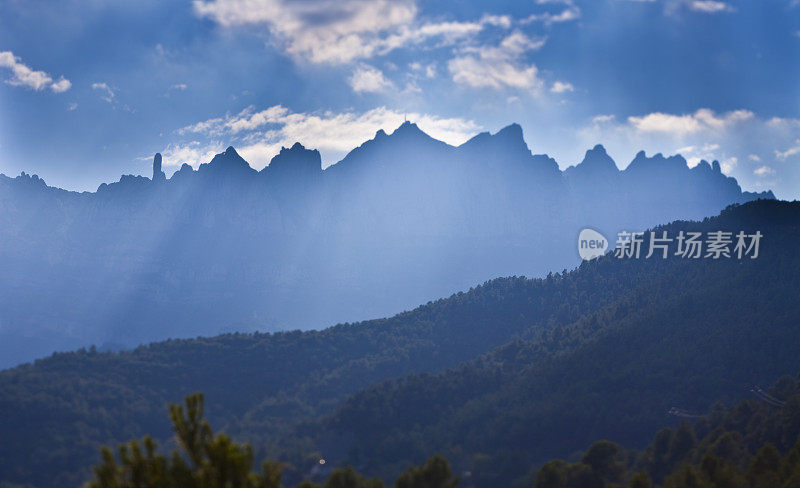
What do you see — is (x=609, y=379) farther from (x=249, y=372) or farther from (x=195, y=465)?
(x=195, y=465)

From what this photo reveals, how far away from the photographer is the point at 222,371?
456 feet

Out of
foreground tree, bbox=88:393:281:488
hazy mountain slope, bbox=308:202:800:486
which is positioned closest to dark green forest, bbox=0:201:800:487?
hazy mountain slope, bbox=308:202:800:486

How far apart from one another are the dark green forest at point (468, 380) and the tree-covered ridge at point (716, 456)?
15.1 feet

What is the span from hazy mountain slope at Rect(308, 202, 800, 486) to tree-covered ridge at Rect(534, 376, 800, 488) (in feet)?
43.3

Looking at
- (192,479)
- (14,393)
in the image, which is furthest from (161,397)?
(192,479)

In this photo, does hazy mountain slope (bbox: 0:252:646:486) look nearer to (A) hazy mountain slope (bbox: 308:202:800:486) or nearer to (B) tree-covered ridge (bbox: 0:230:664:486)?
(B) tree-covered ridge (bbox: 0:230:664:486)

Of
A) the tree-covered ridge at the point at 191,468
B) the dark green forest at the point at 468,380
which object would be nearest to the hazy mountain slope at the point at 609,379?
the dark green forest at the point at 468,380

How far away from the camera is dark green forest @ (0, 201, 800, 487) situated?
98.9m

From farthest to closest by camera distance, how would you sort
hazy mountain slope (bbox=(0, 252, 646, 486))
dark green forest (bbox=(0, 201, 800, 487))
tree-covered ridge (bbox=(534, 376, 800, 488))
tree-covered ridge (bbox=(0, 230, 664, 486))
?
1. tree-covered ridge (bbox=(0, 230, 664, 486))
2. hazy mountain slope (bbox=(0, 252, 646, 486))
3. dark green forest (bbox=(0, 201, 800, 487))
4. tree-covered ridge (bbox=(534, 376, 800, 488))

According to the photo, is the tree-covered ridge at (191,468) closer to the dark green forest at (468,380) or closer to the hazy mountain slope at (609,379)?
the dark green forest at (468,380)

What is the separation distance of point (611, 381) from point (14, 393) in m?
104

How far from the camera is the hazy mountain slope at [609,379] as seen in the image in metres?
98.6

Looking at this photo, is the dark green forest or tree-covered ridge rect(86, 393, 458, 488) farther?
the dark green forest

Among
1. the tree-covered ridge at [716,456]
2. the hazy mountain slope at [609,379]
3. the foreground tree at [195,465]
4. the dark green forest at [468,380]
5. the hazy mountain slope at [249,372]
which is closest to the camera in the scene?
the foreground tree at [195,465]
